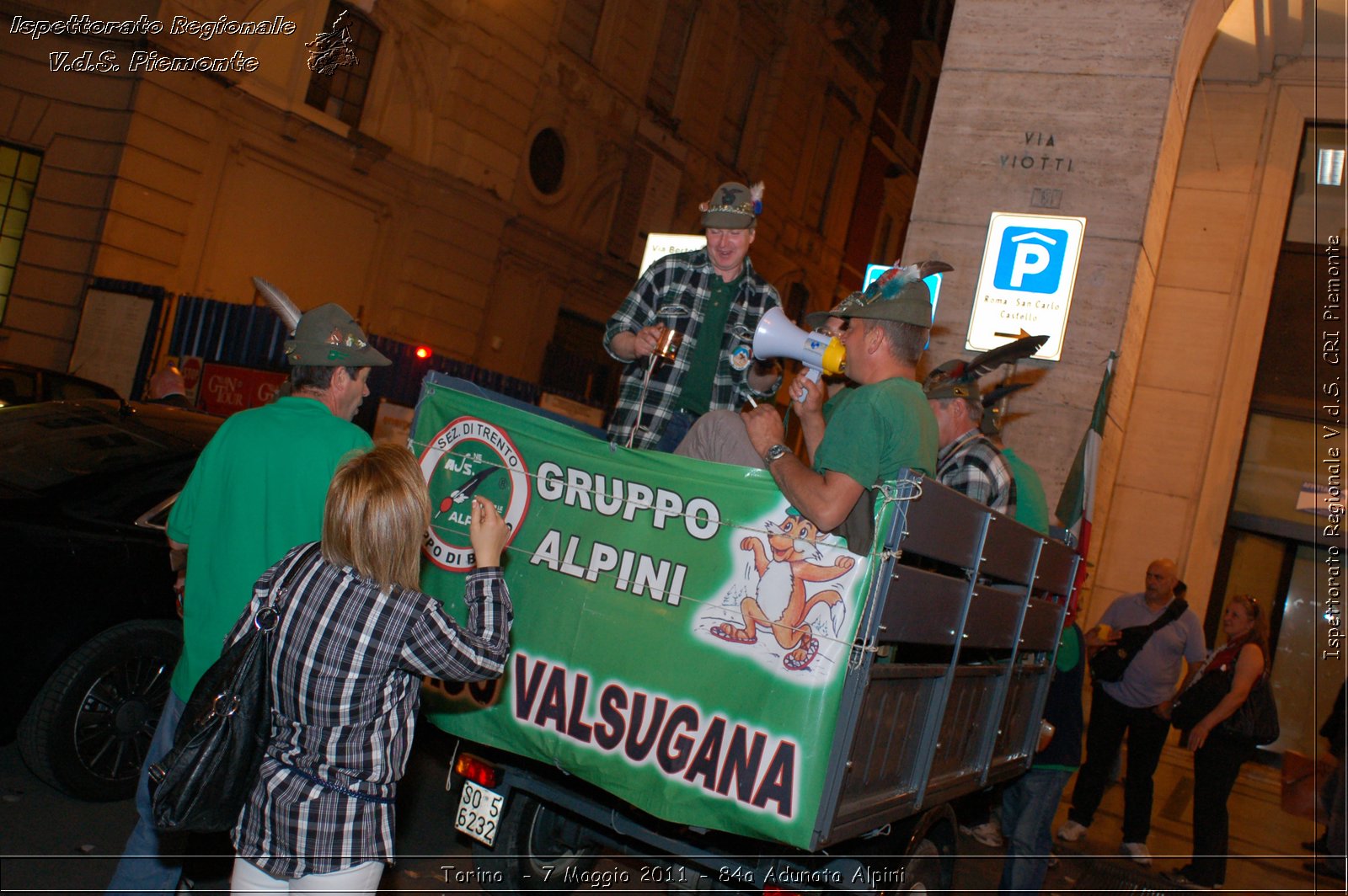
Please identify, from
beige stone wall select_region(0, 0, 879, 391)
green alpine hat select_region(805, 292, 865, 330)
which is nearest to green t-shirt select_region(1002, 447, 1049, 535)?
green alpine hat select_region(805, 292, 865, 330)

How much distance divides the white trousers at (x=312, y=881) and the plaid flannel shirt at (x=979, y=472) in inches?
130

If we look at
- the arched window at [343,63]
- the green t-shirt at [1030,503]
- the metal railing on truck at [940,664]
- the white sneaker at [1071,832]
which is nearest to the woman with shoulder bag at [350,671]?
the metal railing on truck at [940,664]

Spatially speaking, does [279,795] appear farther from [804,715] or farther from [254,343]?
[254,343]

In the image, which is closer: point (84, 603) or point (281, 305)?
point (281, 305)

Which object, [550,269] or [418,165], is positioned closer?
[418,165]

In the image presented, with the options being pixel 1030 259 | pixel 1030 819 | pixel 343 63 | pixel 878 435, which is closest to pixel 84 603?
pixel 878 435

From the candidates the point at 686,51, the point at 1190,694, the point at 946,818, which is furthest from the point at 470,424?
the point at 686,51

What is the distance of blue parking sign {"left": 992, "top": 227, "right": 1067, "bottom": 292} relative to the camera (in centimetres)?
803

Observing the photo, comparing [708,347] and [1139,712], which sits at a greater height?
[708,347]

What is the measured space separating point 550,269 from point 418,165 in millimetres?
4150

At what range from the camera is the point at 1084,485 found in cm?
685

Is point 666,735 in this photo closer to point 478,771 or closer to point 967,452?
point 478,771

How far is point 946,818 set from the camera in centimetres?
455

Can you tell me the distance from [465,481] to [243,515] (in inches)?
33.7
